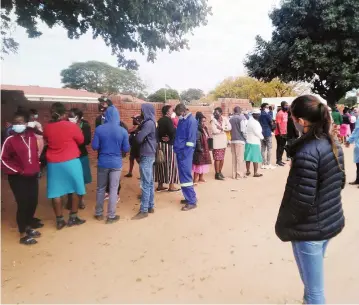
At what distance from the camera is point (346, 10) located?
1545cm

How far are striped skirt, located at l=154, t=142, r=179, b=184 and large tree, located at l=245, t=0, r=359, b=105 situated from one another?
11884 millimetres

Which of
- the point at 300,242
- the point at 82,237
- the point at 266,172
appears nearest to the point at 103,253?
the point at 82,237

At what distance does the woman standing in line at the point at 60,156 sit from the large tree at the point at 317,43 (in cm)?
1400

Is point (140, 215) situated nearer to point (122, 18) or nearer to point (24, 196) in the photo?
point (24, 196)

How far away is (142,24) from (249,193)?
12.4 ft

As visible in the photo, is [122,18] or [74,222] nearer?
[74,222]

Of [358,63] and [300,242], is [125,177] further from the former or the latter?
[358,63]

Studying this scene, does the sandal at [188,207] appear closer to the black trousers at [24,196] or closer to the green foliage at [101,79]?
the black trousers at [24,196]

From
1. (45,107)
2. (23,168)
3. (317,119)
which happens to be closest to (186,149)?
(23,168)

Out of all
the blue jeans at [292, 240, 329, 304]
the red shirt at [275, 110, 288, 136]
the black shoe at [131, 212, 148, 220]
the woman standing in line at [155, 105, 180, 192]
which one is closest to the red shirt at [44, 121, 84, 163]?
the black shoe at [131, 212, 148, 220]

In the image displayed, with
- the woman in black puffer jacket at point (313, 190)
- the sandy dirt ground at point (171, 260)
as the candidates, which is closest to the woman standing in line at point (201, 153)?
the sandy dirt ground at point (171, 260)

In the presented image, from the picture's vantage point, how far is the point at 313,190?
2119 mm

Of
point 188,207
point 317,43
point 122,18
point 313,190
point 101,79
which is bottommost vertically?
point 188,207

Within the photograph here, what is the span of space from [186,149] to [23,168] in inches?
98.4
